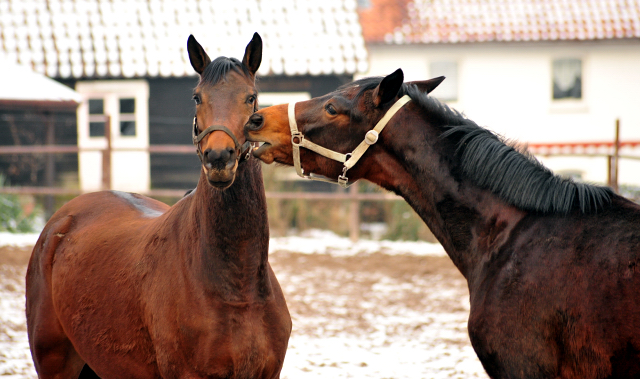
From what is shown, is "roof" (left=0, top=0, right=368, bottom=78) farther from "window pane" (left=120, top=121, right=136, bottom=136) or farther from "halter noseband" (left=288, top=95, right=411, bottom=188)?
"halter noseband" (left=288, top=95, right=411, bottom=188)

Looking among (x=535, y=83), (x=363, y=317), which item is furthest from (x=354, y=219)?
(x=535, y=83)

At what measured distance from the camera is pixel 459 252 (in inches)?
94.0

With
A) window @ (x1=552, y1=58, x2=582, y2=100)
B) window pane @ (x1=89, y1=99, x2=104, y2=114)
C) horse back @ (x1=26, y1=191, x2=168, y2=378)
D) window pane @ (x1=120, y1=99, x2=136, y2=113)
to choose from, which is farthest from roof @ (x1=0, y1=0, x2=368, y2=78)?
horse back @ (x1=26, y1=191, x2=168, y2=378)

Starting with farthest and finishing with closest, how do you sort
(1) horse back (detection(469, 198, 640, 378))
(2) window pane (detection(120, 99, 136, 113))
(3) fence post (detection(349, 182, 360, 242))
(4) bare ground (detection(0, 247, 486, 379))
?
(2) window pane (detection(120, 99, 136, 113)) → (3) fence post (detection(349, 182, 360, 242)) → (4) bare ground (detection(0, 247, 486, 379)) → (1) horse back (detection(469, 198, 640, 378))

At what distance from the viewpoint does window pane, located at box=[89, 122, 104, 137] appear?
1409cm

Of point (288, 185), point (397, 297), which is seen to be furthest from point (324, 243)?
point (397, 297)

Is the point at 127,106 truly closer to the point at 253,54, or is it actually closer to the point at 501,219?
the point at 253,54

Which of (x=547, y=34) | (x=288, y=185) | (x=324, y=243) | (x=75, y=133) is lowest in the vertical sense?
(x=324, y=243)

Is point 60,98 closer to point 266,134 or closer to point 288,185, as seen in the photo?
point 288,185

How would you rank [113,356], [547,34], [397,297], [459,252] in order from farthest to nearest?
1. [547,34]
2. [397,297]
3. [113,356]
4. [459,252]

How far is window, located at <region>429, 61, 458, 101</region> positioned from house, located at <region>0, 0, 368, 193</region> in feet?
7.69

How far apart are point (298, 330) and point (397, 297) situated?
160 cm

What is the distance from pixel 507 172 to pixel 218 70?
135 centimetres

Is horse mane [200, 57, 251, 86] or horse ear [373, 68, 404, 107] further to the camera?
horse mane [200, 57, 251, 86]
